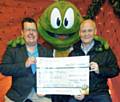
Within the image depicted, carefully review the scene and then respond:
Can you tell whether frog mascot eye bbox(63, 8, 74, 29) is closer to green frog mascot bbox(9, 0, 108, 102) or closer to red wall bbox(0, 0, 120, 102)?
green frog mascot bbox(9, 0, 108, 102)

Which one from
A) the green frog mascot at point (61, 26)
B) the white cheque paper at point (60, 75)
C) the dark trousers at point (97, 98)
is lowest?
the dark trousers at point (97, 98)

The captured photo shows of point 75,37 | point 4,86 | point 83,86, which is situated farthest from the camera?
point 4,86

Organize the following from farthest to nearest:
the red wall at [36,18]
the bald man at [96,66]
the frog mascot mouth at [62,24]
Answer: the red wall at [36,18] < the frog mascot mouth at [62,24] < the bald man at [96,66]

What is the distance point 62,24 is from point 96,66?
0.36 m

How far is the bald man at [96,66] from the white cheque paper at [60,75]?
0.05 meters

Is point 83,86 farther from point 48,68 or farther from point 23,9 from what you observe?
point 23,9

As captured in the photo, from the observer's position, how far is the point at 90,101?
221 centimetres

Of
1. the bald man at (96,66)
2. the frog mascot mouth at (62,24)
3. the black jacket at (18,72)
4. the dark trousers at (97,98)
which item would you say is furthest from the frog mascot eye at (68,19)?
the dark trousers at (97,98)

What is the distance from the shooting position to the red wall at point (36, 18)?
8.57ft

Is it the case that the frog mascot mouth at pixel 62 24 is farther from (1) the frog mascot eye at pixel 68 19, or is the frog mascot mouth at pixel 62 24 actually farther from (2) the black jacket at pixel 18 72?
(2) the black jacket at pixel 18 72

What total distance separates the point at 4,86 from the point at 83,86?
2.07 ft

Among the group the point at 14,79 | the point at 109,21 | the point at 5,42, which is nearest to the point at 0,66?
the point at 14,79

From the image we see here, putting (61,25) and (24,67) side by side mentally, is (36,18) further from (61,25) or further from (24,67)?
(24,67)

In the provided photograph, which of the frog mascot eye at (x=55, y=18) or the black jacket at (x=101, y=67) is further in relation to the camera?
the frog mascot eye at (x=55, y=18)
